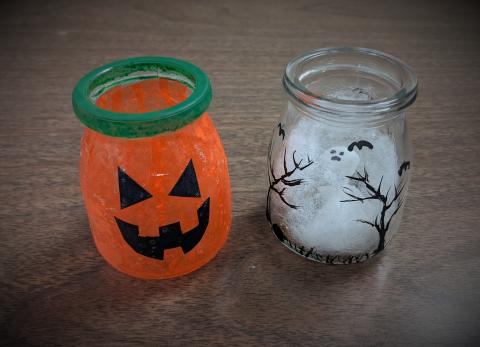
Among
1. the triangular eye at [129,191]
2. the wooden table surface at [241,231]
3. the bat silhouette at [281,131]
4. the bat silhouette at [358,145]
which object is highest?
the bat silhouette at [358,145]

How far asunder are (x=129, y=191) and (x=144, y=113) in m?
0.08

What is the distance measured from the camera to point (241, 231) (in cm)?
48

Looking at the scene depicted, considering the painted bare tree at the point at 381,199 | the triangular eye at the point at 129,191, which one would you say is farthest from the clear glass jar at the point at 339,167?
the triangular eye at the point at 129,191

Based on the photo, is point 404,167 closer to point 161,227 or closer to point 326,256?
point 326,256

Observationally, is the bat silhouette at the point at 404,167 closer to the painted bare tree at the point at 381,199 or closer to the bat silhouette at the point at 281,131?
the painted bare tree at the point at 381,199

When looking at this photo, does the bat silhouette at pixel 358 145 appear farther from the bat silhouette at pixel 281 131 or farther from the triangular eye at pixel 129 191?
the triangular eye at pixel 129 191

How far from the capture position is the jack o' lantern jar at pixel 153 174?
1.22 feet

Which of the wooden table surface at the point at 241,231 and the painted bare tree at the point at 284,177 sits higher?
the painted bare tree at the point at 284,177

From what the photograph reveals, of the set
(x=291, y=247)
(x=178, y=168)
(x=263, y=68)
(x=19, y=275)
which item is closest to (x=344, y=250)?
(x=291, y=247)

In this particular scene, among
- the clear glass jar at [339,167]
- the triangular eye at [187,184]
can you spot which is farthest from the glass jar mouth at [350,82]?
the triangular eye at [187,184]

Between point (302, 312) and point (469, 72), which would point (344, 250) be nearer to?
point (302, 312)

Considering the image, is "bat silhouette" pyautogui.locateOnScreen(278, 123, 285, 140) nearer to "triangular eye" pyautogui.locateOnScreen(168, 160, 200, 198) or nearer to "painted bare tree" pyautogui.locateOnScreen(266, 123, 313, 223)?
"painted bare tree" pyautogui.locateOnScreen(266, 123, 313, 223)

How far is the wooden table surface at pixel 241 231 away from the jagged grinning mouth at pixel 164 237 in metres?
0.04

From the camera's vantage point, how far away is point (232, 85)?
74 cm
